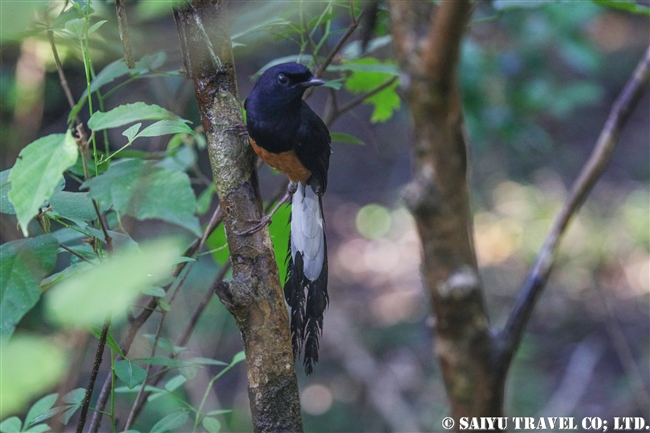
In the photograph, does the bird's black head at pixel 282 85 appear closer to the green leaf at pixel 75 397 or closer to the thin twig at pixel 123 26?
the thin twig at pixel 123 26

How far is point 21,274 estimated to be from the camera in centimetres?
78

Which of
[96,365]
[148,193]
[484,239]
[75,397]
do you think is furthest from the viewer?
[484,239]

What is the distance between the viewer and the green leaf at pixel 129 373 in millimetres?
1011

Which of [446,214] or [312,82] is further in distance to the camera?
[312,82]

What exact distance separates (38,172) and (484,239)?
518 centimetres

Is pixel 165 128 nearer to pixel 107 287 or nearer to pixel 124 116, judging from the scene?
pixel 124 116

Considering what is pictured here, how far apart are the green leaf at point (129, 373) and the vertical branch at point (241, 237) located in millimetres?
191

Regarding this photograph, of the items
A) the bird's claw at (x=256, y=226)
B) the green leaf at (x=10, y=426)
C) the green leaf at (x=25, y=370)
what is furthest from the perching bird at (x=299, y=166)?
the green leaf at (x=25, y=370)

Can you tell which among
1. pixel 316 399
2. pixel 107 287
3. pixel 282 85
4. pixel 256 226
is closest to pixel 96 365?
pixel 256 226

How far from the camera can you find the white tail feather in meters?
1.78

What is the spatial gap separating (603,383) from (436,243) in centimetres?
431

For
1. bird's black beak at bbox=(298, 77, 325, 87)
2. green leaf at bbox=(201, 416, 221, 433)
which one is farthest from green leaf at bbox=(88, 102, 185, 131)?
bird's black beak at bbox=(298, 77, 325, 87)

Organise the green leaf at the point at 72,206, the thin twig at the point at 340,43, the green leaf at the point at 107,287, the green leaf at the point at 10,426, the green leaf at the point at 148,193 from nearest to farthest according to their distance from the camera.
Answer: the green leaf at the point at 107,287 → the green leaf at the point at 148,193 → the green leaf at the point at 72,206 → the green leaf at the point at 10,426 → the thin twig at the point at 340,43

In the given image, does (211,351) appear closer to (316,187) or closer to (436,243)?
(316,187)
